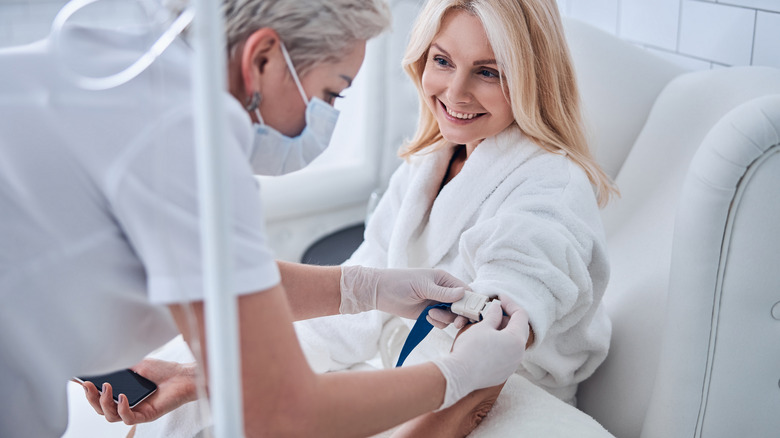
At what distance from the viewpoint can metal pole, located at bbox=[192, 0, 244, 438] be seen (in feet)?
1.82

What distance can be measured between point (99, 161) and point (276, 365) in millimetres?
288

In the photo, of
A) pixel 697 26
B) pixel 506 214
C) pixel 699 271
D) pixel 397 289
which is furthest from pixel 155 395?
pixel 697 26

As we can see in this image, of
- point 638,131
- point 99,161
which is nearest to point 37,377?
point 99,161

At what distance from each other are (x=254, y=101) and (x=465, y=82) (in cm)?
56

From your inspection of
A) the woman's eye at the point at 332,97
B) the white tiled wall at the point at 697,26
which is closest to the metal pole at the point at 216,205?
the woman's eye at the point at 332,97

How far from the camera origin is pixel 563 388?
1.43 metres

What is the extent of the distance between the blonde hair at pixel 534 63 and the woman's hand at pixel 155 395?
752mm

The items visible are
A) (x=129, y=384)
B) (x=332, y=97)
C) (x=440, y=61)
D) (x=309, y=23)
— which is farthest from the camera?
(x=440, y=61)

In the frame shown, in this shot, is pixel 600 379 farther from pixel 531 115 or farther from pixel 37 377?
pixel 37 377

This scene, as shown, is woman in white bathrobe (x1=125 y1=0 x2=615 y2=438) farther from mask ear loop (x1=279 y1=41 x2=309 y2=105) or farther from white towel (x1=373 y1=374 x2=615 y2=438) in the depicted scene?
mask ear loop (x1=279 y1=41 x2=309 y2=105)

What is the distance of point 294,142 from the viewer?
0.94 meters

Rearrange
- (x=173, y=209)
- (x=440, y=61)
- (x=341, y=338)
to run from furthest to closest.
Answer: (x=341, y=338)
(x=440, y=61)
(x=173, y=209)

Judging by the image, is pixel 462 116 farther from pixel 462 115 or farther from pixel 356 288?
pixel 356 288

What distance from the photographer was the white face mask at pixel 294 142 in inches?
36.0
